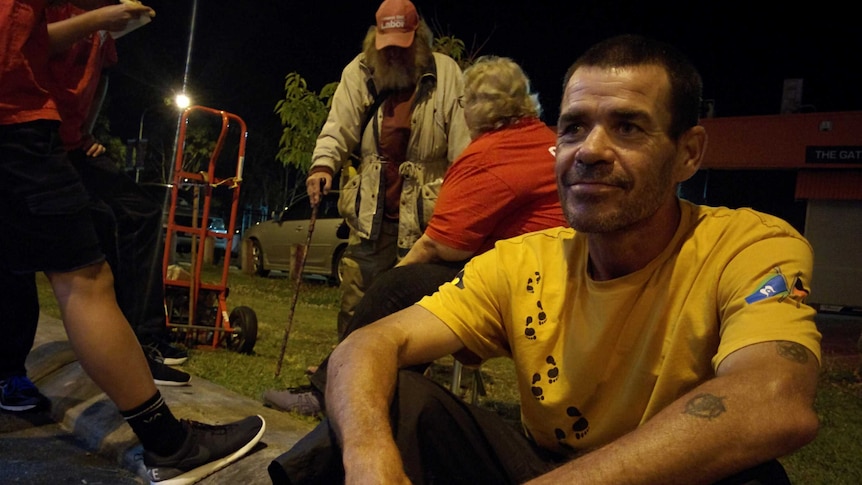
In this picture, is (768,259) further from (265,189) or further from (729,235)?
(265,189)

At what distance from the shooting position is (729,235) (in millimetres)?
1697

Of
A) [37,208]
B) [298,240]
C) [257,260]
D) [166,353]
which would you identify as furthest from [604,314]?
[257,260]

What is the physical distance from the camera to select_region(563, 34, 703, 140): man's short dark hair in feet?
5.84

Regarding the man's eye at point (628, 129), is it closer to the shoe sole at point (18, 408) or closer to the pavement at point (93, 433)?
the pavement at point (93, 433)

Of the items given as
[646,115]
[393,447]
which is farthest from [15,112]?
[646,115]

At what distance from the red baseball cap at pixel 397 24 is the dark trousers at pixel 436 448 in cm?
235

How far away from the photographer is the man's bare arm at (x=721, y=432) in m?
1.33

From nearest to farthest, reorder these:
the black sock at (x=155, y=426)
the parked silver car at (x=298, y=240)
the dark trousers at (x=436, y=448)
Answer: the dark trousers at (x=436, y=448)
the black sock at (x=155, y=426)
the parked silver car at (x=298, y=240)

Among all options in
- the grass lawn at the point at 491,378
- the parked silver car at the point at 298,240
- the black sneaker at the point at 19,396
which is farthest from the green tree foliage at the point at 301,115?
the black sneaker at the point at 19,396

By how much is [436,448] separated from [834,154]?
1673 centimetres

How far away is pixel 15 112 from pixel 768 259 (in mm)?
2403

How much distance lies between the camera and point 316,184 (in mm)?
3898

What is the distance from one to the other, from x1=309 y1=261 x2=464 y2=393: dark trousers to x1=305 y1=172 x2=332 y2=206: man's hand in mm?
1146

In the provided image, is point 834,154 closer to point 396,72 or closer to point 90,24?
point 396,72
